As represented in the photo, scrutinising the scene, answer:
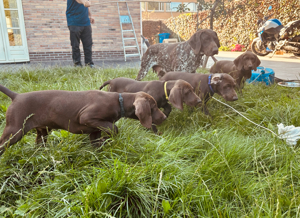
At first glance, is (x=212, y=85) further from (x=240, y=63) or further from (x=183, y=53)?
(x=240, y=63)

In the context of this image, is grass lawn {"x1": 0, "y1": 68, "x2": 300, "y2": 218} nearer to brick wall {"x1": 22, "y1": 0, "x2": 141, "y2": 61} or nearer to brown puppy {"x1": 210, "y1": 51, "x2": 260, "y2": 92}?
brown puppy {"x1": 210, "y1": 51, "x2": 260, "y2": 92}

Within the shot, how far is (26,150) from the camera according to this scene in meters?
2.33

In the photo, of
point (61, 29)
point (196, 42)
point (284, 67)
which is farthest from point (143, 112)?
point (61, 29)

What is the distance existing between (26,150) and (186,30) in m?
17.6

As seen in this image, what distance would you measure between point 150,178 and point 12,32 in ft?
37.8

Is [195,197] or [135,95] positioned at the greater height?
[135,95]

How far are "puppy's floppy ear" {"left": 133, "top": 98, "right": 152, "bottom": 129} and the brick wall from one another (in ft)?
31.6

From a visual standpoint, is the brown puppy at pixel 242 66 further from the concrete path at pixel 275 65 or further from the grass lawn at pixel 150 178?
the grass lawn at pixel 150 178

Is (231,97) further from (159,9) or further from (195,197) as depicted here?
(159,9)

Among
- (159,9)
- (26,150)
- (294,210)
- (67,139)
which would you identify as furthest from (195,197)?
(159,9)

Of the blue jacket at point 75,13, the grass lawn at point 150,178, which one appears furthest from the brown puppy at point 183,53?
the blue jacket at point 75,13

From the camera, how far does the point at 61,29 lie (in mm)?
11656

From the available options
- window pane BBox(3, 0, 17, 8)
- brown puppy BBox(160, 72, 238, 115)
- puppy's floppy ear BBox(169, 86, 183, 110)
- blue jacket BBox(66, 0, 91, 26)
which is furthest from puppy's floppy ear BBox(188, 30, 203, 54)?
window pane BBox(3, 0, 17, 8)

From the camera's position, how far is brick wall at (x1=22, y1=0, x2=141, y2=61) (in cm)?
1123
